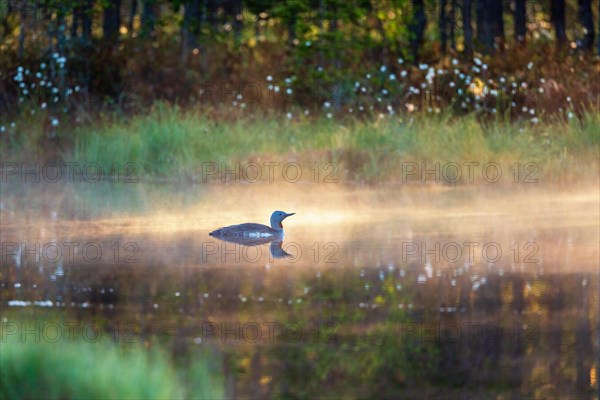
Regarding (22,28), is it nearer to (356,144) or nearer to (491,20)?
(356,144)

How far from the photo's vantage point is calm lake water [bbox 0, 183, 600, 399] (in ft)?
22.9

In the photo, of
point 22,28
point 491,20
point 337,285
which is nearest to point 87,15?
point 22,28

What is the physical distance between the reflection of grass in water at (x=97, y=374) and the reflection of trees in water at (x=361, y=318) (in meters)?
0.20

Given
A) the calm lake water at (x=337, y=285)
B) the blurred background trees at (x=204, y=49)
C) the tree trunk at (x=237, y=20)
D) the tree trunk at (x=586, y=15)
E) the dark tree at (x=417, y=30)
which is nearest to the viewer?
the calm lake water at (x=337, y=285)

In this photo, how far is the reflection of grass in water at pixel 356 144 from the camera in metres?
16.4

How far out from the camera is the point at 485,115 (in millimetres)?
17781

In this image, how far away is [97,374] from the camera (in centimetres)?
674

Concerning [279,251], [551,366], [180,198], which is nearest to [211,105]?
[180,198]

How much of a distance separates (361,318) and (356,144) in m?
8.61

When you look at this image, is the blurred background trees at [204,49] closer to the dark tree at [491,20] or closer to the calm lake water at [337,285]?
the dark tree at [491,20]

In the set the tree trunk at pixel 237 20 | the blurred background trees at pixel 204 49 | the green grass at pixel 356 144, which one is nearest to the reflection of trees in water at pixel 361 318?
the green grass at pixel 356 144

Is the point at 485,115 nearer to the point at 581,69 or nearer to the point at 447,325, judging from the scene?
the point at 581,69

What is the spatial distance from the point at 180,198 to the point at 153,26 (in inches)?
399

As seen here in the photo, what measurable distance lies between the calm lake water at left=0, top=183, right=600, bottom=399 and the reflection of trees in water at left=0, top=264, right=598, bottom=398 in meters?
0.02
